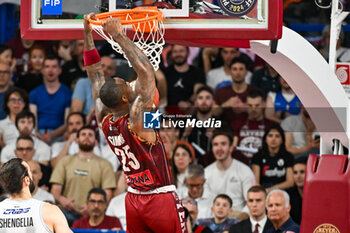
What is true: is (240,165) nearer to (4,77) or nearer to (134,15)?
(134,15)

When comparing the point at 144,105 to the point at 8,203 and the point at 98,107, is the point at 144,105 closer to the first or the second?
the point at 98,107

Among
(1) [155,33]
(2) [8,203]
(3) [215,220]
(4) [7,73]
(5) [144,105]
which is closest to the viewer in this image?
(2) [8,203]

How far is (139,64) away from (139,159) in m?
0.85

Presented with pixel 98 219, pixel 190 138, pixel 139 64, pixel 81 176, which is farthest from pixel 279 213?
pixel 139 64

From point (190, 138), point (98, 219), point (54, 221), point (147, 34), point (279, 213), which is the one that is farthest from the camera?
point (190, 138)

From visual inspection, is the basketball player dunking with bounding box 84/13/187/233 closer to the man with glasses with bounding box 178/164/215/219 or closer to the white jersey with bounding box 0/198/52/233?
the white jersey with bounding box 0/198/52/233

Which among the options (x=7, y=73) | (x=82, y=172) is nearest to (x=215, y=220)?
(x=82, y=172)

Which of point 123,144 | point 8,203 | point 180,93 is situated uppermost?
point 180,93

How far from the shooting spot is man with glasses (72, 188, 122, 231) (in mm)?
9367

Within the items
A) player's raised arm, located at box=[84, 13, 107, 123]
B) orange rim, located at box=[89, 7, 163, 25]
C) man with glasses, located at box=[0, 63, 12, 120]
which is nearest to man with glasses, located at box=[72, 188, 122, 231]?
man with glasses, located at box=[0, 63, 12, 120]

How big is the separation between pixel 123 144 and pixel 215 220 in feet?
10.1

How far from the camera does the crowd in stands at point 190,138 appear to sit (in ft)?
30.6

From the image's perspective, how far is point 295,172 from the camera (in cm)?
931

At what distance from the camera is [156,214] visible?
6.49m
